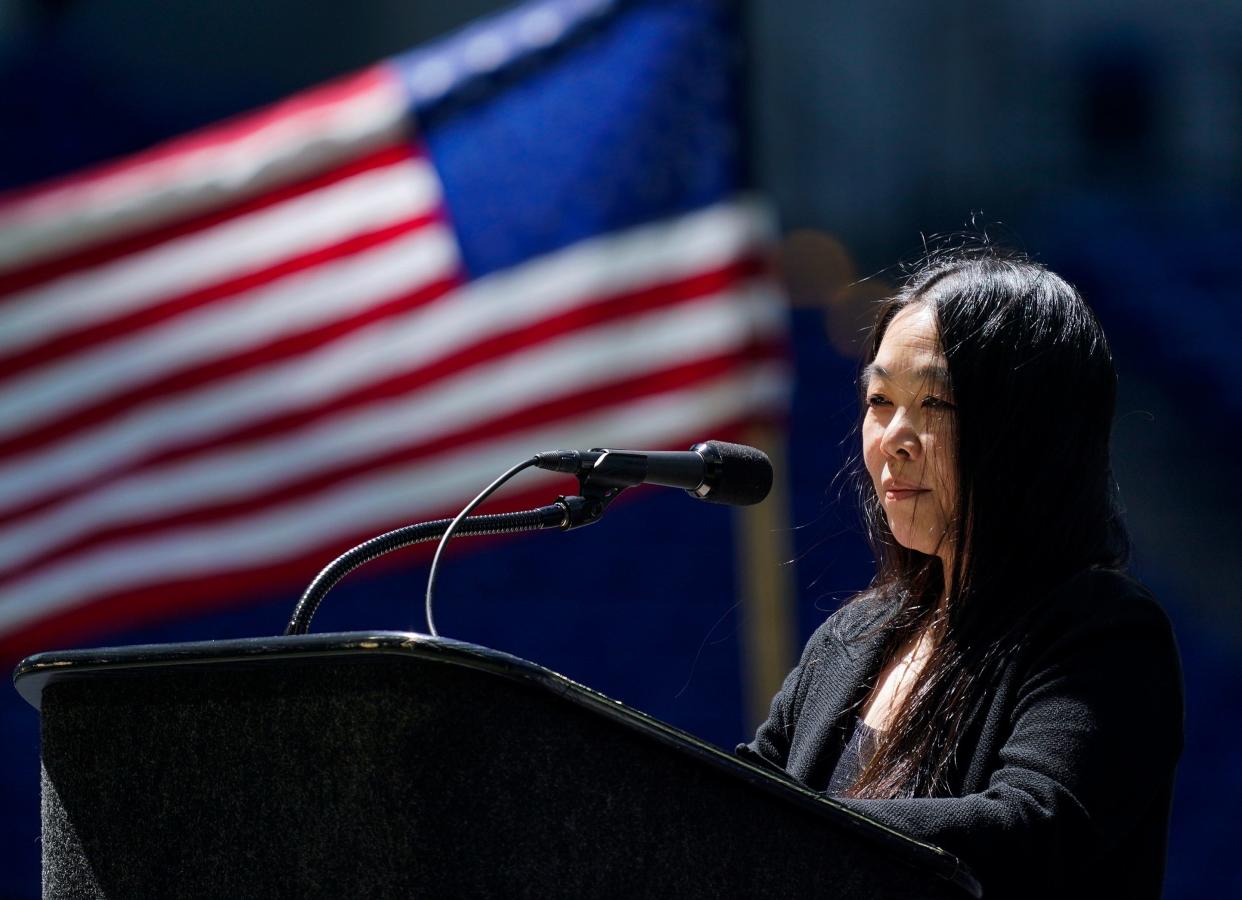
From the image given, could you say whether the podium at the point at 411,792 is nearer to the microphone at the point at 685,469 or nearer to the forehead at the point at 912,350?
the microphone at the point at 685,469

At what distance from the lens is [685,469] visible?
1146 mm

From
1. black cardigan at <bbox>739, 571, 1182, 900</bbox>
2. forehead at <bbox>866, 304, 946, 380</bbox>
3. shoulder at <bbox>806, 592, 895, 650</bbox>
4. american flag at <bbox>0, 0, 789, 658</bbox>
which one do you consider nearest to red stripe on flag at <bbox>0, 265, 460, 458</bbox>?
american flag at <bbox>0, 0, 789, 658</bbox>

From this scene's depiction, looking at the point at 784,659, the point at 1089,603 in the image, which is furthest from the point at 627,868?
the point at 784,659

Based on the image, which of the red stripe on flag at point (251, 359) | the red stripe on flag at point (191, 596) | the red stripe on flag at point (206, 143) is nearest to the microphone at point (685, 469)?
the red stripe on flag at point (191, 596)

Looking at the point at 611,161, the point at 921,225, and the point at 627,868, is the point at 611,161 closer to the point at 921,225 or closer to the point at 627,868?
the point at 921,225

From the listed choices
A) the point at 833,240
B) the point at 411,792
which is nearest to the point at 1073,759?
the point at 411,792

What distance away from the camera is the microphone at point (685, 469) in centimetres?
112

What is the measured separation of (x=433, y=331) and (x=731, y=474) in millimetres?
2103

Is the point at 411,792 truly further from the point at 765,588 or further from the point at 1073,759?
the point at 765,588

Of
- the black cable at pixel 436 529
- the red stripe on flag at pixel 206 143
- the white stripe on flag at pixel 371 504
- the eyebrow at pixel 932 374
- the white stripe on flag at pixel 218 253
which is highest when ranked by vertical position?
the red stripe on flag at pixel 206 143

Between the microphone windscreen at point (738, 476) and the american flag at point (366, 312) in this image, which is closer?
the microphone windscreen at point (738, 476)

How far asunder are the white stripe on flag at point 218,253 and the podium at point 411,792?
2356 mm

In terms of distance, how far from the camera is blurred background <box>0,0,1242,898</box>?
3.65 metres

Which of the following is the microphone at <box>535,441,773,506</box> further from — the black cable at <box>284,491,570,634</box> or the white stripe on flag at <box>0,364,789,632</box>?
the white stripe on flag at <box>0,364,789,632</box>
